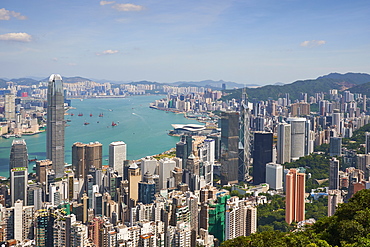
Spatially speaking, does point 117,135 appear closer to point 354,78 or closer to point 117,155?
point 117,155

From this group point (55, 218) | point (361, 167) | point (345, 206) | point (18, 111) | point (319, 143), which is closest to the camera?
point (345, 206)

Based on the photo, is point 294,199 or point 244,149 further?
point 244,149

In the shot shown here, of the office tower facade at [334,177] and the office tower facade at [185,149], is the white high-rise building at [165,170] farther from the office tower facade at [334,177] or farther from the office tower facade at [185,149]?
the office tower facade at [334,177]

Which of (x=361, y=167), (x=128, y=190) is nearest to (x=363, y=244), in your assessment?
(x=128, y=190)

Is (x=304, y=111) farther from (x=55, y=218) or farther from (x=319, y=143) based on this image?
(x=55, y=218)

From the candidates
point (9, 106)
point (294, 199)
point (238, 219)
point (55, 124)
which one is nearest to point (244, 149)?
point (294, 199)

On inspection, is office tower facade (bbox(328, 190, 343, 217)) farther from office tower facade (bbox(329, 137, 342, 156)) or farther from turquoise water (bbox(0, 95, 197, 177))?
turquoise water (bbox(0, 95, 197, 177))

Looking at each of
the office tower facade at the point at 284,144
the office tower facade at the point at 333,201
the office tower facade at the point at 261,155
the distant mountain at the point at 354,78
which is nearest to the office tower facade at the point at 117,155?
the office tower facade at the point at 261,155
